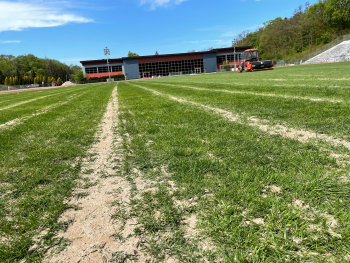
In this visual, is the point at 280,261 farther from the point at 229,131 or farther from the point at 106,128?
the point at 106,128

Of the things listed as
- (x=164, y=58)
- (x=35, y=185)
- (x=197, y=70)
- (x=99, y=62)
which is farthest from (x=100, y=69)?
(x=35, y=185)

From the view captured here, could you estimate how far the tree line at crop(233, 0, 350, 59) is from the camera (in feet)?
279

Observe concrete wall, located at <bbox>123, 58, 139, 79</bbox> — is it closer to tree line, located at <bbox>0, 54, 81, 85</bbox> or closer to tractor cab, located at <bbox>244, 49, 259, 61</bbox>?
tree line, located at <bbox>0, 54, 81, 85</bbox>

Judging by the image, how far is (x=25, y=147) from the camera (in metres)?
4.41

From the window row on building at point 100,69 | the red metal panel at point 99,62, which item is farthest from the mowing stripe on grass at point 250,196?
the window row on building at point 100,69

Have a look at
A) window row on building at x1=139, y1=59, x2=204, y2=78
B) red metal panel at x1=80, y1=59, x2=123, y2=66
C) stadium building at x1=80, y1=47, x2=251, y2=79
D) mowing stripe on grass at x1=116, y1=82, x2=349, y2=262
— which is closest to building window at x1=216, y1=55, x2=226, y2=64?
stadium building at x1=80, y1=47, x2=251, y2=79

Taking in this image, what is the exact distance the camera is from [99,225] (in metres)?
2.02

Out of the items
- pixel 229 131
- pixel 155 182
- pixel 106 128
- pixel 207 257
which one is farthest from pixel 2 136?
pixel 207 257

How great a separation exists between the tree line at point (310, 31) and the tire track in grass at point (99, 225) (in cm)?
9848

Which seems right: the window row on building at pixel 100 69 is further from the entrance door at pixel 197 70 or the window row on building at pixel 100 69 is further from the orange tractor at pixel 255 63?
the orange tractor at pixel 255 63

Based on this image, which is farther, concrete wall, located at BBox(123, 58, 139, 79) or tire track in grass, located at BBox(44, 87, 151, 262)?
concrete wall, located at BBox(123, 58, 139, 79)

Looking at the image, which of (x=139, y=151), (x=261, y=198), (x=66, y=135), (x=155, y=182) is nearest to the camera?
(x=261, y=198)

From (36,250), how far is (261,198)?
204 cm

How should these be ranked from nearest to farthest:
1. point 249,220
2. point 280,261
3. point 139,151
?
point 280,261 → point 249,220 → point 139,151
